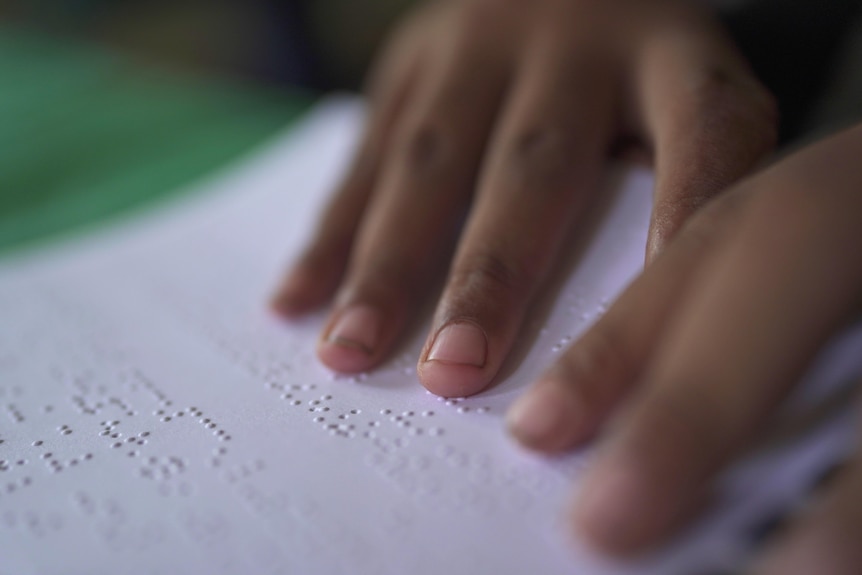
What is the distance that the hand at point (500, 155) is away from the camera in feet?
1.66

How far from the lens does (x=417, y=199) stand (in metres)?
0.69

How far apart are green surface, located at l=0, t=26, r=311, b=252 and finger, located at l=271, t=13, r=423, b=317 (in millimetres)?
299

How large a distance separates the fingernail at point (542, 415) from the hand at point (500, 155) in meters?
0.09

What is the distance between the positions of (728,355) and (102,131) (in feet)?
3.63

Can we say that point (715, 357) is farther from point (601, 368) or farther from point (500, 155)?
point (500, 155)

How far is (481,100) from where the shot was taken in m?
0.76

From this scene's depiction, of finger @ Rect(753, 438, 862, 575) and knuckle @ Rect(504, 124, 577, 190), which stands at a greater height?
finger @ Rect(753, 438, 862, 575)

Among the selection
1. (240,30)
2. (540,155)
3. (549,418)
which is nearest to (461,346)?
(549,418)

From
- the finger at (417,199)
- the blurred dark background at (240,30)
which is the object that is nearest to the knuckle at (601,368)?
the finger at (417,199)

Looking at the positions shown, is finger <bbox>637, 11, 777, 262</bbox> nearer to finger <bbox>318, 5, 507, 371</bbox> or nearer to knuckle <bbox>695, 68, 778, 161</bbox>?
knuckle <bbox>695, 68, 778, 161</bbox>

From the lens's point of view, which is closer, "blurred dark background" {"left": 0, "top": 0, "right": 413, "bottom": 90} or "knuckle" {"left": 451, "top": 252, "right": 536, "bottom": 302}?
"knuckle" {"left": 451, "top": 252, "right": 536, "bottom": 302}

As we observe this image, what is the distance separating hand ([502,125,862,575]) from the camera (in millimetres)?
307

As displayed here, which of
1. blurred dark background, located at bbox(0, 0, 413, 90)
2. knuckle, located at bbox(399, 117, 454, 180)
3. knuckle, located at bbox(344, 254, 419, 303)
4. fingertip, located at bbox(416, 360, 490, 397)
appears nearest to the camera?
fingertip, located at bbox(416, 360, 490, 397)

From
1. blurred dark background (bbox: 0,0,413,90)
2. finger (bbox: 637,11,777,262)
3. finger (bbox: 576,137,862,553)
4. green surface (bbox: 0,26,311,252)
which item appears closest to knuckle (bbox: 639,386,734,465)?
finger (bbox: 576,137,862,553)
